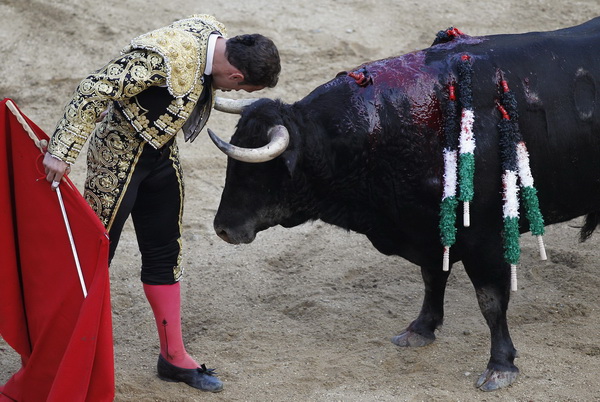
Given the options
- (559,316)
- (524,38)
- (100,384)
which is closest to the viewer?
(100,384)

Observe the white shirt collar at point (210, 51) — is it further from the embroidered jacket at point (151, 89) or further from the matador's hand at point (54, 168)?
the matador's hand at point (54, 168)

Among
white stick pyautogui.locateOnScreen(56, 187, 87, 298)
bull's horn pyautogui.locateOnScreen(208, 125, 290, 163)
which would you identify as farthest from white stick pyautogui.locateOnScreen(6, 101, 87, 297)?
bull's horn pyautogui.locateOnScreen(208, 125, 290, 163)

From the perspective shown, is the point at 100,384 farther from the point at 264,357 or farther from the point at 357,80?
the point at 357,80

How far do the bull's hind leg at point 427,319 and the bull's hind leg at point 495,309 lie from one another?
424 mm

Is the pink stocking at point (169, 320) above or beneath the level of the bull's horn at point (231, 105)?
beneath

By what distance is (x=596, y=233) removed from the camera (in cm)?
586

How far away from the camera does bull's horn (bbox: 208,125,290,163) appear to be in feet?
→ 12.6

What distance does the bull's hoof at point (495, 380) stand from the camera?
427cm

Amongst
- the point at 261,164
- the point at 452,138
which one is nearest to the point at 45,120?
the point at 261,164

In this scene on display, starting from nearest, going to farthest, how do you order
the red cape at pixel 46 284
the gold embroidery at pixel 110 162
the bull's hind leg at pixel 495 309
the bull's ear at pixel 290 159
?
the red cape at pixel 46 284, the gold embroidery at pixel 110 162, the bull's ear at pixel 290 159, the bull's hind leg at pixel 495 309

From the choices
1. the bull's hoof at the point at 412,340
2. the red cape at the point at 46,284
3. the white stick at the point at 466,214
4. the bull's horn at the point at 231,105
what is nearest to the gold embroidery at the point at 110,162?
the red cape at the point at 46,284

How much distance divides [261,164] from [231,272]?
1.58 metres

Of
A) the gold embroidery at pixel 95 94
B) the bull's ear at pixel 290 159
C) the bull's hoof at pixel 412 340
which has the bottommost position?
the bull's hoof at pixel 412 340

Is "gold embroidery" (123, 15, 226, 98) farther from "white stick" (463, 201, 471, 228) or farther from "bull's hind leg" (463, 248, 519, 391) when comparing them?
"bull's hind leg" (463, 248, 519, 391)
